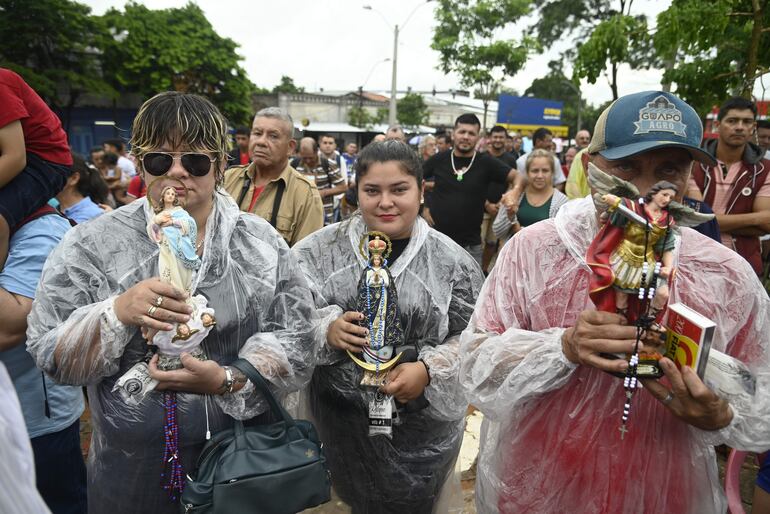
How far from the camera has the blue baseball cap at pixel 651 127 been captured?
4.38 ft

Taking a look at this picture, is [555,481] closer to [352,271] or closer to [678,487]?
[678,487]

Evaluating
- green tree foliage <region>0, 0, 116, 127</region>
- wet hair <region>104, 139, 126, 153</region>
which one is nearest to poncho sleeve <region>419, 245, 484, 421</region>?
wet hair <region>104, 139, 126, 153</region>

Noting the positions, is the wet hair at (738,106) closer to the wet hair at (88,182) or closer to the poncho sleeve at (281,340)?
the poncho sleeve at (281,340)

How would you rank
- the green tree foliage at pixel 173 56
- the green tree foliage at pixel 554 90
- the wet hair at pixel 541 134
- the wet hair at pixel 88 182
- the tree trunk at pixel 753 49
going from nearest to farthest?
the wet hair at pixel 88 182 → the tree trunk at pixel 753 49 → the wet hair at pixel 541 134 → the green tree foliage at pixel 173 56 → the green tree foliage at pixel 554 90

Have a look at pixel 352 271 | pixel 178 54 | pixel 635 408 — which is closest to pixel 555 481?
pixel 635 408

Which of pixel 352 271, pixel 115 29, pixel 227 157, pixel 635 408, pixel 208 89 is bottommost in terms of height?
pixel 635 408

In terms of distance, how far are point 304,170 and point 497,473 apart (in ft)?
18.8

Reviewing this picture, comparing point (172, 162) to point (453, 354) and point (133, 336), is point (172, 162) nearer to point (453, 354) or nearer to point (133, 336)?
point (133, 336)

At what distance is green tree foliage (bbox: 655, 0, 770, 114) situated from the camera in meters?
4.13

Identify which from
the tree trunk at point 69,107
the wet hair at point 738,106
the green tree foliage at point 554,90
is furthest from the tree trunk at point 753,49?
the green tree foliage at point 554,90

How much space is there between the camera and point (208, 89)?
24.5 meters

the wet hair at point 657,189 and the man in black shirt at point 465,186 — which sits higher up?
the wet hair at point 657,189

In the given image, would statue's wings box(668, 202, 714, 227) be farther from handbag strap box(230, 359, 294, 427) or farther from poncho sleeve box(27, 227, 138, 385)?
poncho sleeve box(27, 227, 138, 385)

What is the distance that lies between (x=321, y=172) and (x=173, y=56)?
1949 cm
